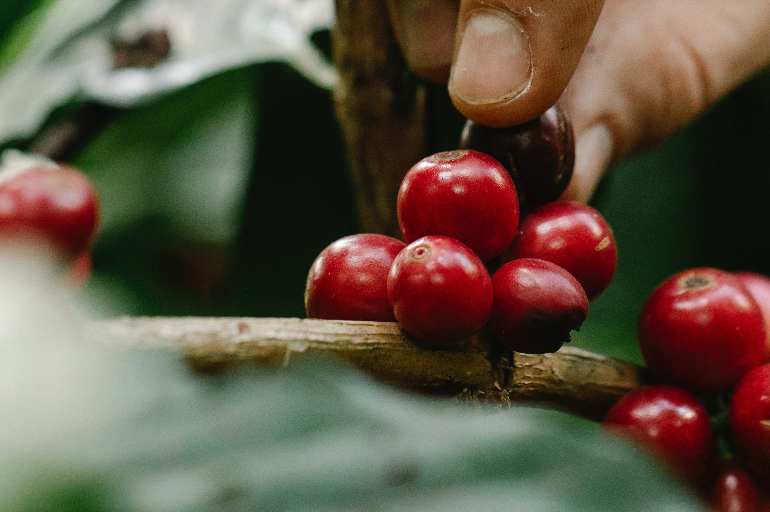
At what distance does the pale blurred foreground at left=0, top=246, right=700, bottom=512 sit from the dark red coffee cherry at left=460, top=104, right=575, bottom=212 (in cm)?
31

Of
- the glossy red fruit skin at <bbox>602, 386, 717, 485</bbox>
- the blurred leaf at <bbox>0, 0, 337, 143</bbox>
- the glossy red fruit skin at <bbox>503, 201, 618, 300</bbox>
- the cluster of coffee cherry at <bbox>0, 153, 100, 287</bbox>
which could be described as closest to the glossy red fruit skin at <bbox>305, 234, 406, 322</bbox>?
the glossy red fruit skin at <bbox>503, 201, 618, 300</bbox>

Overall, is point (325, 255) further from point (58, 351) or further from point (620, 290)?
point (620, 290)

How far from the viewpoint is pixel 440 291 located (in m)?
0.44

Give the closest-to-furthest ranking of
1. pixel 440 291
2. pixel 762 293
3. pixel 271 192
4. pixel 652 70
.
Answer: pixel 440 291 < pixel 762 293 < pixel 652 70 < pixel 271 192

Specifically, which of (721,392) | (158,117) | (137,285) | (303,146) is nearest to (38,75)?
(158,117)

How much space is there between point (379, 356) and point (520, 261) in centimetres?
15

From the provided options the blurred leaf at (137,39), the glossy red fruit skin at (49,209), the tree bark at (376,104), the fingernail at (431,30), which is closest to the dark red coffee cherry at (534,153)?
the fingernail at (431,30)

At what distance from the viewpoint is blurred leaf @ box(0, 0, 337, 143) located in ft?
4.79

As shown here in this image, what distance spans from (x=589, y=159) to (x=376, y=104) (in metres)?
0.39

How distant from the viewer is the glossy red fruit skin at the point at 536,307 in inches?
17.9

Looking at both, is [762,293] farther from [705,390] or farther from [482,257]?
[482,257]

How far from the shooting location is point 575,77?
2.84ft

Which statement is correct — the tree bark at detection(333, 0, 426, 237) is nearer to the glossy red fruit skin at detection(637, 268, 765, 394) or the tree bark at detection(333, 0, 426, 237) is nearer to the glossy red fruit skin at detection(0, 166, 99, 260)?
the glossy red fruit skin at detection(0, 166, 99, 260)

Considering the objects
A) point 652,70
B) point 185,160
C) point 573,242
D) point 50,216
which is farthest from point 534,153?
point 185,160
